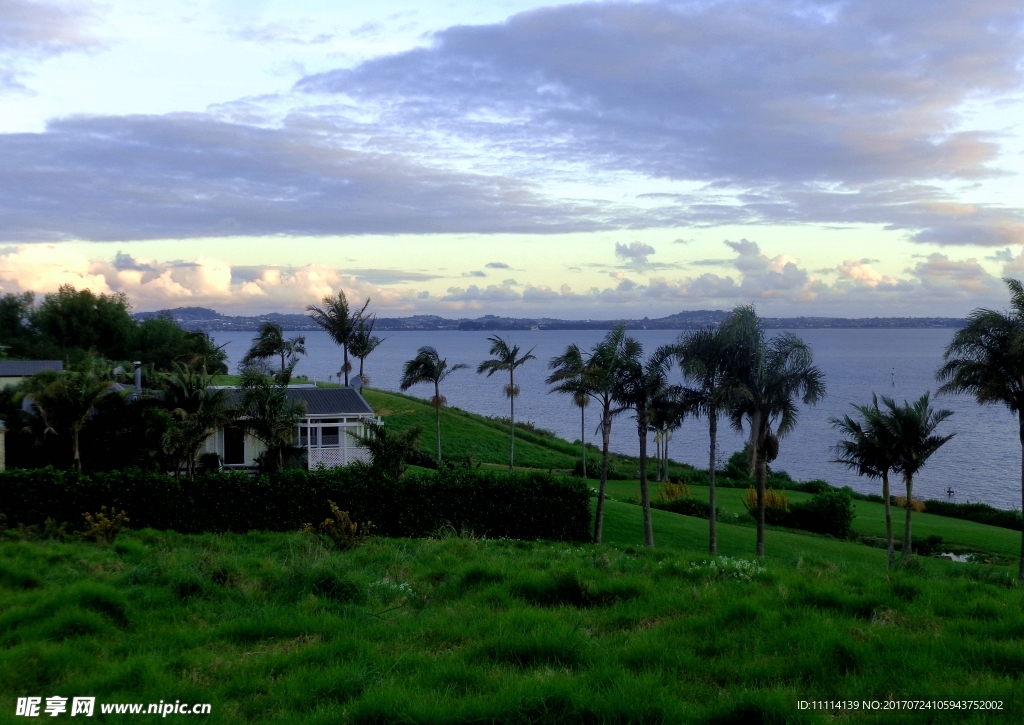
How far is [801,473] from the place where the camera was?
59906mm

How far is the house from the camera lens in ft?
103

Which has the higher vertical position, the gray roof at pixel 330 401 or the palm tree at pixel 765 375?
the palm tree at pixel 765 375

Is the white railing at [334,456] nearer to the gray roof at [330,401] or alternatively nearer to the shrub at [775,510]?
the gray roof at [330,401]

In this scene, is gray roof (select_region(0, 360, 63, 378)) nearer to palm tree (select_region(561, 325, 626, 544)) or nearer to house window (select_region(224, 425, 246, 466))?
house window (select_region(224, 425, 246, 466))

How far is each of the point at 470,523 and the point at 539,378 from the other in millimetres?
152872

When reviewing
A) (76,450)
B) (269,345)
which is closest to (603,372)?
(76,450)

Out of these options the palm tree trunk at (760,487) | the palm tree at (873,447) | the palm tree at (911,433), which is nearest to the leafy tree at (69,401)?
the palm tree trunk at (760,487)

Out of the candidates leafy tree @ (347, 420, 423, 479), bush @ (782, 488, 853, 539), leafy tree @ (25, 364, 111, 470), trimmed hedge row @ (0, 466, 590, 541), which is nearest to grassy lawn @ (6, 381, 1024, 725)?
trimmed hedge row @ (0, 466, 590, 541)

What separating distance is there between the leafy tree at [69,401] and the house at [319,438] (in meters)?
5.24

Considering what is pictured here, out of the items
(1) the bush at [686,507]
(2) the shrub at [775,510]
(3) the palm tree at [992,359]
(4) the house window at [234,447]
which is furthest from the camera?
(1) the bush at [686,507]

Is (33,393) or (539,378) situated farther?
(539,378)

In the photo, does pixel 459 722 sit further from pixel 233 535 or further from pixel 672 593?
pixel 233 535

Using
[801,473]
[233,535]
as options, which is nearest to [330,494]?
[233,535]

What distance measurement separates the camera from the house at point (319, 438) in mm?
31297
